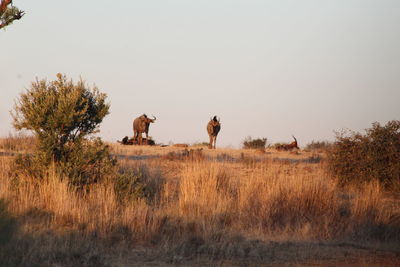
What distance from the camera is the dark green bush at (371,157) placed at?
1662 centimetres

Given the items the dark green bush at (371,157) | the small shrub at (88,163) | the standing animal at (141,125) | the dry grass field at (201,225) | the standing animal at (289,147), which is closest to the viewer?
the dry grass field at (201,225)

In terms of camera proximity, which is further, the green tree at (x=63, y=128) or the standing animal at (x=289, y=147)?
the standing animal at (x=289, y=147)

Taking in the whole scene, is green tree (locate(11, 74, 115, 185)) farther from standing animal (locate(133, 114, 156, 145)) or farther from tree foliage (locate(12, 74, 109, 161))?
standing animal (locate(133, 114, 156, 145))

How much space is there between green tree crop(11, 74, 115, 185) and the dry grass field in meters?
0.64

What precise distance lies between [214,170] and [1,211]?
7779 millimetres

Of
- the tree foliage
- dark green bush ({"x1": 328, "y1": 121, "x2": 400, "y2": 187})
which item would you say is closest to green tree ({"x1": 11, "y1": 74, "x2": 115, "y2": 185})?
the tree foliage

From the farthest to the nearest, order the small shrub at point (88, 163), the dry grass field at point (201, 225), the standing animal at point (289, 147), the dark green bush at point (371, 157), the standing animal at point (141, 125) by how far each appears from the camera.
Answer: the standing animal at point (141, 125) < the standing animal at point (289, 147) < the dark green bush at point (371, 157) < the small shrub at point (88, 163) < the dry grass field at point (201, 225)

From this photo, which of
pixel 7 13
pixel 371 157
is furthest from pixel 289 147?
pixel 7 13

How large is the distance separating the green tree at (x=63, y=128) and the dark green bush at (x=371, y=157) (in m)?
8.06

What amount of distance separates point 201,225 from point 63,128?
5.27m

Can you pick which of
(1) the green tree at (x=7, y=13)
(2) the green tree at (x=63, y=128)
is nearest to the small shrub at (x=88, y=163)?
(2) the green tree at (x=63, y=128)

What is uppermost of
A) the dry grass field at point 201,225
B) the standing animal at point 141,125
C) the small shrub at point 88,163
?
the standing animal at point 141,125

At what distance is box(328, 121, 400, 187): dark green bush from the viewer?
54.5 ft

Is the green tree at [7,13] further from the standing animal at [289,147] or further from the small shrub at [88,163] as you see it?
the standing animal at [289,147]
